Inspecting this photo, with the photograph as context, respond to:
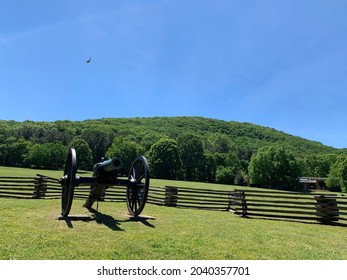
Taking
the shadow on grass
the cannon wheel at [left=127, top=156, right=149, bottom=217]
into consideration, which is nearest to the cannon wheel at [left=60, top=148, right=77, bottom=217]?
the shadow on grass

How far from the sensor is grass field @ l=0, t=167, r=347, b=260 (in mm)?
6438

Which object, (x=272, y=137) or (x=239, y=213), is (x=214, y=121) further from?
(x=239, y=213)

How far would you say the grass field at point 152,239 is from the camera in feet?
21.1

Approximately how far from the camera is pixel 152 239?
778cm

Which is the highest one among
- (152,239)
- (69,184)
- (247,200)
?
(69,184)

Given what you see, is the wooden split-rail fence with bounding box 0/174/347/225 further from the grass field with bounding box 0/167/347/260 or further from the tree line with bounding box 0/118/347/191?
the tree line with bounding box 0/118/347/191

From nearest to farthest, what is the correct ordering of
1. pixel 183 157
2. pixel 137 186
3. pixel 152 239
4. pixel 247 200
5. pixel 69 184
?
pixel 152 239, pixel 69 184, pixel 137 186, pixel 247 200, pixel 183 157

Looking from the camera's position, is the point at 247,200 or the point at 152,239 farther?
the point at 247,200

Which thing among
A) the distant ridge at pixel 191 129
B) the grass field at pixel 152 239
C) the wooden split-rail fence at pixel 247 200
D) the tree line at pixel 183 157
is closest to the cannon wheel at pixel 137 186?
the grass field at pixel 152 239

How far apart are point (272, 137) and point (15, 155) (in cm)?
9608

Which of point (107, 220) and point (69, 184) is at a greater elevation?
point (69, 184)

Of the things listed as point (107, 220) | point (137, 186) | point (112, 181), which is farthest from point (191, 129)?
point (107, 220)

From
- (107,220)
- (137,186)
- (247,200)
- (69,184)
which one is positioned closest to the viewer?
(69,184)

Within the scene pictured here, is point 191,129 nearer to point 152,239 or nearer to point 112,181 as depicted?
point 112,181
